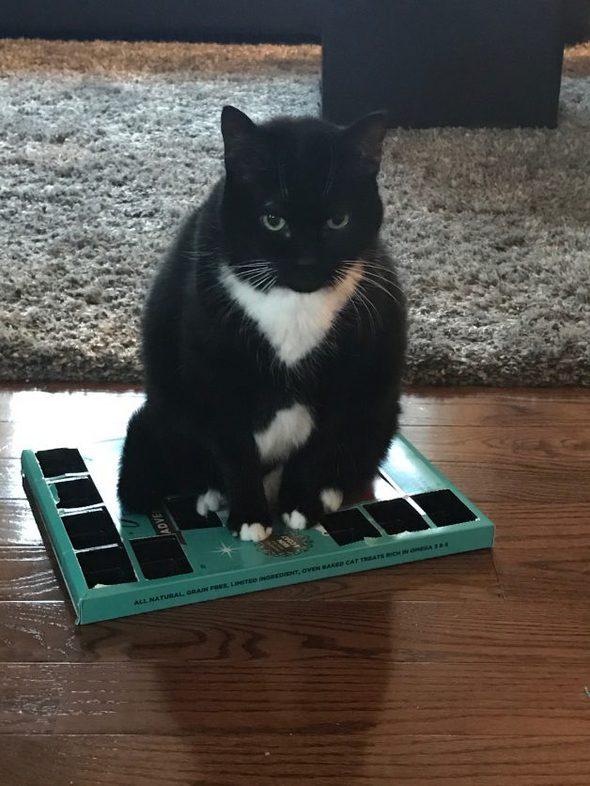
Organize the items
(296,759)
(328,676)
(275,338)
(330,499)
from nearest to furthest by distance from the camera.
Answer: (296,759) < (328,676) < (275,338) < (330,499)

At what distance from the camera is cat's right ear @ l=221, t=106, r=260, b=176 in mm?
1153

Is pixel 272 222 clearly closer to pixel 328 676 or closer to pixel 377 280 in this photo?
pixel 377 280

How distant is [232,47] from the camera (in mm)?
3775

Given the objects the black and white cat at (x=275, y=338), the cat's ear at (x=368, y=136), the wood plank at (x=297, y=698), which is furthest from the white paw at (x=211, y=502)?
the cat's ear at (x=368, y=136)

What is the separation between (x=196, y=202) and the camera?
94.2 inches

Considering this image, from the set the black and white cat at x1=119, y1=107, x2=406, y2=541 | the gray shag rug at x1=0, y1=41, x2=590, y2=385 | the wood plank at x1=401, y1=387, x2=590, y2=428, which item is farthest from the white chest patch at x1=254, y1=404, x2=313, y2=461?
the gray shag rug at x1=0, y1=41, x2=590, y2=385

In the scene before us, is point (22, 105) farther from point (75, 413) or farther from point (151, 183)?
point (75, 413)

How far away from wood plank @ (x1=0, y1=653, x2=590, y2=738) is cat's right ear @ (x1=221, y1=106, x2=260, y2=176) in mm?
581

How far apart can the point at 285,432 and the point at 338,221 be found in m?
0.28

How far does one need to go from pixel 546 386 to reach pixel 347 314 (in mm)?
620

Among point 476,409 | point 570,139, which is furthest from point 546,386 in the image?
point 570,139

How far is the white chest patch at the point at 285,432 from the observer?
1256 millimetres

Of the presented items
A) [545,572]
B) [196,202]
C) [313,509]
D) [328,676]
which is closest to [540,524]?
[545,572]

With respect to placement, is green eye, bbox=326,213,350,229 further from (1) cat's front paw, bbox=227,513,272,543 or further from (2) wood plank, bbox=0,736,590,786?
(2) wood plank, bbox=0,736,590,786
